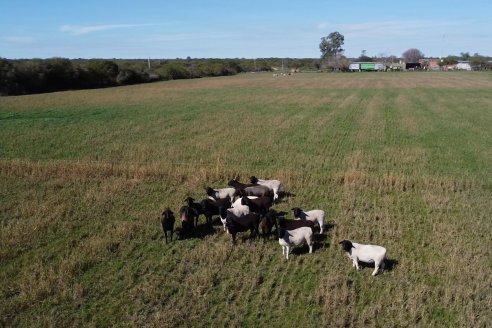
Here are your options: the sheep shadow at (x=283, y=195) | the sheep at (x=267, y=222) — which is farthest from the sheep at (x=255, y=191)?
the sheep at (x=267, y=222)

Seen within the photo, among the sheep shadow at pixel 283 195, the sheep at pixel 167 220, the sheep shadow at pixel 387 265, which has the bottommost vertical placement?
the sheep shadow at pixel 387 265

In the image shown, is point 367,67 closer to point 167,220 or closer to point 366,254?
point 167,220

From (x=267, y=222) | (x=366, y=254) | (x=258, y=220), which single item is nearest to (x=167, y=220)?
(x=258, y=220)

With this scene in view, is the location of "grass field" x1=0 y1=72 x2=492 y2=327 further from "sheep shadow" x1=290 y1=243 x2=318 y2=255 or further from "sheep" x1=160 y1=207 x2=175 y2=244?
"sheep" x1=160 y1=207 x2=175 y2=244

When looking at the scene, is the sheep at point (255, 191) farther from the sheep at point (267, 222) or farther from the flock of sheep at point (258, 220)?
the sheep at point (267, 222)

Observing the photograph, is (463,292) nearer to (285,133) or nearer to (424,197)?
(424,197)

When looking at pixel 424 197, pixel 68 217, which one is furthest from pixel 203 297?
pixel 424 197
